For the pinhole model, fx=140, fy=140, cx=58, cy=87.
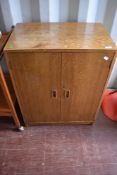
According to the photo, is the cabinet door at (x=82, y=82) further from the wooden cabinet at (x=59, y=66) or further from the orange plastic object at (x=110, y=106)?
the orange plastic object at (x=110, y=106)

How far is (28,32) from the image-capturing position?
112 centimetres

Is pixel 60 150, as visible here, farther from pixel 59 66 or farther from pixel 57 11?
pixel 57 11

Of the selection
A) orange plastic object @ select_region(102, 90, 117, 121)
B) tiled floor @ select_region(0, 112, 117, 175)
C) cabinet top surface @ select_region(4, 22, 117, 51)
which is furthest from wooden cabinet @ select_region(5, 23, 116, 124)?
orange plastic object @ select_region(102, 90, 117, 121)

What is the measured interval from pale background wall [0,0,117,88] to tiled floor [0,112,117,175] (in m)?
1.10

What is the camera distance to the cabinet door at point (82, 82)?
98cm

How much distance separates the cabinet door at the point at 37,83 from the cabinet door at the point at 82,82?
0.23 ft

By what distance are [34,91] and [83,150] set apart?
2.52 feet

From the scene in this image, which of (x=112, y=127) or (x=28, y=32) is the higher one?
(x=28, y=32)

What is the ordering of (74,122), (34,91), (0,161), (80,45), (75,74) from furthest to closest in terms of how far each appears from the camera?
(74,122) < (0,161) < (34,91) < (75,74) < (80,45)

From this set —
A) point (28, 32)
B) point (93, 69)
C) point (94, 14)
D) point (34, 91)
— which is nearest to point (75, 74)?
point (93, 69)

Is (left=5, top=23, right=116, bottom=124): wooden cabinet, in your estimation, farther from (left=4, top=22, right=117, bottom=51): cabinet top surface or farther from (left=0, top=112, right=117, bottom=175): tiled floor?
(left=0, top=112, right=117, bottom=175): tiled floor

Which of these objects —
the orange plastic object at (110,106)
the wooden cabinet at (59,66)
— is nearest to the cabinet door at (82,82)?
the wooden cabinet at (59,66)

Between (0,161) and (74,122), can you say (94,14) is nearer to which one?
(74,122)

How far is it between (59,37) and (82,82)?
39cm
